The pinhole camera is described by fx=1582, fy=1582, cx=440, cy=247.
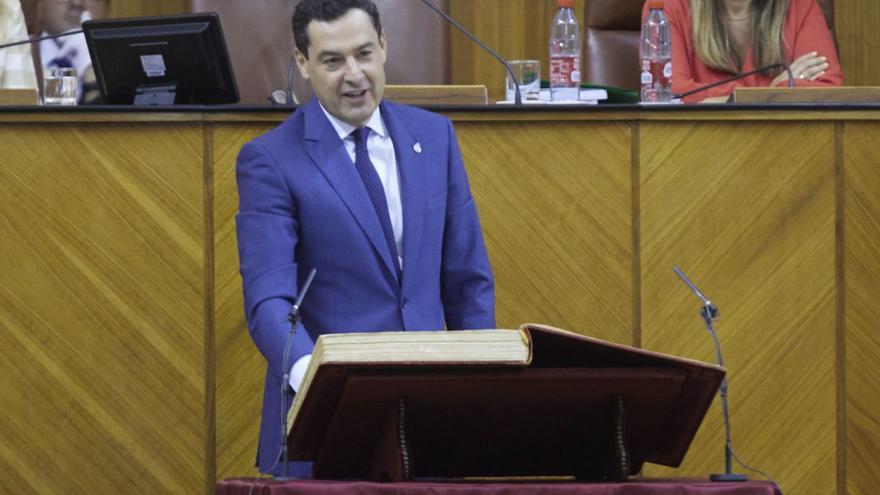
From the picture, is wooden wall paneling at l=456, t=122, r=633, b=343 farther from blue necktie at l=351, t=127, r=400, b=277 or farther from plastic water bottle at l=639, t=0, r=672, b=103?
blue necktie at l=351, t=127, r=400, b=277

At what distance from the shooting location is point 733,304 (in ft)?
12.2

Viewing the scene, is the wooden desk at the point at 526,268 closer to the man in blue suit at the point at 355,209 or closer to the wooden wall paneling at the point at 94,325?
the wooden wall paneling at the point at 94,325

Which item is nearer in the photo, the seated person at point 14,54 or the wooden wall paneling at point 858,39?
the seated person at point 14,54

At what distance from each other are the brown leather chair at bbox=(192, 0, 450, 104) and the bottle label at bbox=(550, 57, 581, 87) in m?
0.82

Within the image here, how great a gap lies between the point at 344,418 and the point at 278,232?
2.43ft

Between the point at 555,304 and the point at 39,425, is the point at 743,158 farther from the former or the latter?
the point at 39,425

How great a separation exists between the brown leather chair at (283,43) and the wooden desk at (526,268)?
1.24 m

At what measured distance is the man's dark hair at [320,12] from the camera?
2861 mm

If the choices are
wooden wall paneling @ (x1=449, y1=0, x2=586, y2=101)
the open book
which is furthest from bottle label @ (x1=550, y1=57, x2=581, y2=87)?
the open book

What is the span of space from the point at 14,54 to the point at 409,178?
100 inches

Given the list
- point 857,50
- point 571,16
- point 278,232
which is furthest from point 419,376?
point 857,50

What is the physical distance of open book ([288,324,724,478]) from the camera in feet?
6.26

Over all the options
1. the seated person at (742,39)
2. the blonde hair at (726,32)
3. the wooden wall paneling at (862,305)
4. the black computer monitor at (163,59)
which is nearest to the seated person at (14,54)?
the black computer monitor at (163,59)

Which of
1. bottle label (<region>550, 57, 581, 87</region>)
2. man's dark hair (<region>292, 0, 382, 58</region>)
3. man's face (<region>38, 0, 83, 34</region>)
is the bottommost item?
bottle label (<region>550, 57, 581, 87</region>)
